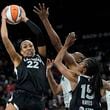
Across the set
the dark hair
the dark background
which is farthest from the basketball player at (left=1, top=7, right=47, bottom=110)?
the dark background

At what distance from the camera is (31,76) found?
6.20m

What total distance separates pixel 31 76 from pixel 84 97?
1.08 meters

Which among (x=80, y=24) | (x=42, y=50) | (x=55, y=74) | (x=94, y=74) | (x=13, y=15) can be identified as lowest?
(x=55, y=74)

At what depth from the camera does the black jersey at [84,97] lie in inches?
210

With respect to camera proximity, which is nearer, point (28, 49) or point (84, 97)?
point (84, 97)

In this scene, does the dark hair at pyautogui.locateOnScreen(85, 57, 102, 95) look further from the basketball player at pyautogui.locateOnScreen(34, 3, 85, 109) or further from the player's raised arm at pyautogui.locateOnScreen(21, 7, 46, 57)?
the player's raised arm at pyautogui.locateOnScreen(21, 7, 46, 57)

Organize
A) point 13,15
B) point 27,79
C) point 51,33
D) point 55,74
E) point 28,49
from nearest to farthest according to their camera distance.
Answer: point 51,33 → point 27,79 → point 28,49 → point 13,15 → point 55,74

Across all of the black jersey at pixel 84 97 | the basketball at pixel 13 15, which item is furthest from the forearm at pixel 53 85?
the basketball at pixel 13 15

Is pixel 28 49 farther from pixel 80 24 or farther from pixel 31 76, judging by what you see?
pixel 80 24

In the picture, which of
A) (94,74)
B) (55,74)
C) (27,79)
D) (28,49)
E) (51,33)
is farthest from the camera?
(55,74)

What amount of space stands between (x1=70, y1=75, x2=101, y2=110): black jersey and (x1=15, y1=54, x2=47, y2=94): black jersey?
96 cm

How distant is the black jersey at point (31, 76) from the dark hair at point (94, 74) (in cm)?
105

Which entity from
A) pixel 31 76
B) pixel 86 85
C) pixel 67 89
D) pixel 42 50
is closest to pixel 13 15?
pixel 42 50

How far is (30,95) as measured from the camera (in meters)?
6.21
